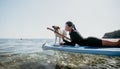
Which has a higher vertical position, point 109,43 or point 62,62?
point 109,43

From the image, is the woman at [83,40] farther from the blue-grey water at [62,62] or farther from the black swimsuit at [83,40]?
the blue-grey water at [62,62]

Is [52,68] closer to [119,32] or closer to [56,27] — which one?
[56,27]

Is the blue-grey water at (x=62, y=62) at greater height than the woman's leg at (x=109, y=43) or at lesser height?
lesser

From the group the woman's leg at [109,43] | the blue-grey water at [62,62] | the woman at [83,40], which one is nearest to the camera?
the blue-grey water at [62,62]

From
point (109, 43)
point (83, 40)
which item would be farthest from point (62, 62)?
point (109, 43)

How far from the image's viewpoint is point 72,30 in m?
8.49

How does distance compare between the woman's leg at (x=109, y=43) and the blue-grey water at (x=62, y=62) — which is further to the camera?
the woman's leg at (x=109, y=43)

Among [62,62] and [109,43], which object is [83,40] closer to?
[109,43]

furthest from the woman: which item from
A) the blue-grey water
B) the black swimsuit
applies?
the blue-grey water

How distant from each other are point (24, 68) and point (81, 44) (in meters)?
4.49

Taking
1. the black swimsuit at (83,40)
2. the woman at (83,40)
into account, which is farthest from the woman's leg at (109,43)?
the black swimsuit at (83,40)

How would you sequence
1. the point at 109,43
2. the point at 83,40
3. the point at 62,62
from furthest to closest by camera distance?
1. the point at 83,40
2. the point at 109,43
3. the point at 62,62

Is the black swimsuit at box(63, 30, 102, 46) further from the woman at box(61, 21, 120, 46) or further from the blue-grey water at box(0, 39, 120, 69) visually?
the blue-grey water at box(0, 39, 120, 69)

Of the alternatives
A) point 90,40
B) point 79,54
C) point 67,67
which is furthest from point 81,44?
point 67,67
